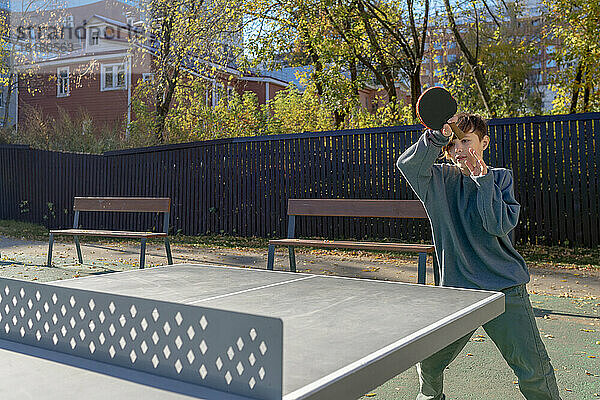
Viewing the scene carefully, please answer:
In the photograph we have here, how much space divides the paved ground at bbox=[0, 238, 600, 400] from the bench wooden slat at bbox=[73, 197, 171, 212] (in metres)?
0.90

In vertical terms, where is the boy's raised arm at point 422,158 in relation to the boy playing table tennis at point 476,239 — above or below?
above

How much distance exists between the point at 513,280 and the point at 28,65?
94.8ft

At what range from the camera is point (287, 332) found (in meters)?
1.71

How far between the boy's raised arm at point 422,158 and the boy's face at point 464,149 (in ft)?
0.44

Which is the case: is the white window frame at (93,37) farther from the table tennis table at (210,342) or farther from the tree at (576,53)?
the table tennis table at (210,342)

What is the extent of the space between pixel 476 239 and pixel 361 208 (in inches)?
190

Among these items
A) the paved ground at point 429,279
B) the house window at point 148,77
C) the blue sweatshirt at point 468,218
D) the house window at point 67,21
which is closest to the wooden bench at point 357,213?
the paved ground at point 429,279

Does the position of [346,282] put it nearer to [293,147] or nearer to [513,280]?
[513,280]

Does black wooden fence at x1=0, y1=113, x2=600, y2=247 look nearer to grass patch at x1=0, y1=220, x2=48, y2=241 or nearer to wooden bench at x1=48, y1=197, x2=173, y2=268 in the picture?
grass patch at x1=0, y1=220, x2=48, y2=241

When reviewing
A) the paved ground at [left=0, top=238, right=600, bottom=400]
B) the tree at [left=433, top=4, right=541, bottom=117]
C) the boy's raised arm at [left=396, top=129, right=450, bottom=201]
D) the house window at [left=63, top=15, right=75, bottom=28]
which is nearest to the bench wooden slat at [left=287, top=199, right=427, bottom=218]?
the paved ground at [left=0, top=238, right=600, bottom=400]

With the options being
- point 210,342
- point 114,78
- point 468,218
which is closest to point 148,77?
point 114,78

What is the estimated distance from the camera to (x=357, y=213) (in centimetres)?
759

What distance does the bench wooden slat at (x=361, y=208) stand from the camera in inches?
279

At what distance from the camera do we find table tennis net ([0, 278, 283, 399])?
3.75ft
